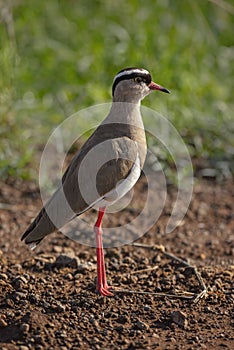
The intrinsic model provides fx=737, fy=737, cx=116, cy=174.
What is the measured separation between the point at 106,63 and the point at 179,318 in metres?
4.56

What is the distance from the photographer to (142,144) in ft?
17.1

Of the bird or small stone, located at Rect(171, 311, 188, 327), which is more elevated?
the bird

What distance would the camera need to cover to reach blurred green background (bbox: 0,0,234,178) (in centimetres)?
766

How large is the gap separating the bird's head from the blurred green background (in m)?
1.99

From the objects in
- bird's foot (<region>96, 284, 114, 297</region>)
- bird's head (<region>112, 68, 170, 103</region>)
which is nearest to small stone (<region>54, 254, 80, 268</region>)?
bird's foot (<region>96, 284, 114, 297</region>)

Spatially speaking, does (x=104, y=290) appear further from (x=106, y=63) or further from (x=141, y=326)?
(x=106, y=63)

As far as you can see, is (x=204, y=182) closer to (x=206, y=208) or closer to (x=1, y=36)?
(x=206, y=208)

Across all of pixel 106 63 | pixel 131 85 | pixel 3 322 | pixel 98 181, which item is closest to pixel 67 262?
pixel 98 181

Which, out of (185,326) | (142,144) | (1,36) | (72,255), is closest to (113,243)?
(72,255)

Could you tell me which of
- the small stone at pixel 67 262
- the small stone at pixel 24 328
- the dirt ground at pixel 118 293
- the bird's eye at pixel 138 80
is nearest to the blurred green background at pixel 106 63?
the dirt ground at pixel 118 293

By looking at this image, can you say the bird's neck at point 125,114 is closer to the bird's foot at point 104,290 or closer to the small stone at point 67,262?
the small stone at point 67,262

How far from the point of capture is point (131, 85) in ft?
17.8

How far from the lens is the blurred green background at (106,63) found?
7664 mm

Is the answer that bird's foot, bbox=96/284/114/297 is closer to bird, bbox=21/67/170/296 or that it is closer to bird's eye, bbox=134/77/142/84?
bird, bbox=21/67/170/296
